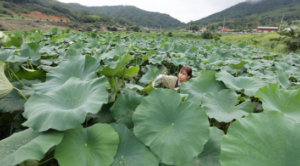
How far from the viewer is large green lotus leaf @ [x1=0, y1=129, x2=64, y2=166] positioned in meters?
0.56

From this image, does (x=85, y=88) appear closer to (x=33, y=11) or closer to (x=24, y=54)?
(x=24, y=54)

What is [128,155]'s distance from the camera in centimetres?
75

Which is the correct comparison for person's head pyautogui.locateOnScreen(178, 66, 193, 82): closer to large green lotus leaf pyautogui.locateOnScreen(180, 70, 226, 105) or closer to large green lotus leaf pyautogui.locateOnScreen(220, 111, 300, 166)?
large green lotus leaf pyautogui.locateOnScreen(180, 70, 226, 105)

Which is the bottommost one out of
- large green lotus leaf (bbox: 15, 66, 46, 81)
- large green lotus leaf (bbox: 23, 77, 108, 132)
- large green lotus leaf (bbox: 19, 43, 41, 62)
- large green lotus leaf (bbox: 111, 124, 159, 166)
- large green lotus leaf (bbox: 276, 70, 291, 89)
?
large green lotus leaf (bbox: 276, 70, 291, 89)

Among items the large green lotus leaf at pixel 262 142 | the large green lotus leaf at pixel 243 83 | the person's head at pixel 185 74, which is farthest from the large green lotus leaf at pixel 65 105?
the person's head at pixel 185 74

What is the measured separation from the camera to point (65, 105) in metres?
0.82

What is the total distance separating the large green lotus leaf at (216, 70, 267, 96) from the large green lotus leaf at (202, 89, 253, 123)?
11cm

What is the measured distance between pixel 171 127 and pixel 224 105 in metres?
0.54

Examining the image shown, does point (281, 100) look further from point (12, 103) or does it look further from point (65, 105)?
point (12, 103)

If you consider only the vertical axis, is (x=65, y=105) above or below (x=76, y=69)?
below

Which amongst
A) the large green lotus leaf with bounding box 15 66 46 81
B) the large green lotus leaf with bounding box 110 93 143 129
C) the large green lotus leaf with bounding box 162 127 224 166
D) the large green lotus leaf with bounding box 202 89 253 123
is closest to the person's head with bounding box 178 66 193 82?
the large green lotus leaf with bounding box 202 89 253 123

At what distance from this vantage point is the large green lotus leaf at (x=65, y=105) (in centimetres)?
65

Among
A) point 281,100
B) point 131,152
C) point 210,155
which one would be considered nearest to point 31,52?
point 131,152

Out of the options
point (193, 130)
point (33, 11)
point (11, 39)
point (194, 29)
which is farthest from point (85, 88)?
point (194, 29)
